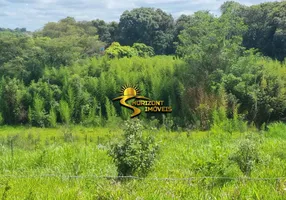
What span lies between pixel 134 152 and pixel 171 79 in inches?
458

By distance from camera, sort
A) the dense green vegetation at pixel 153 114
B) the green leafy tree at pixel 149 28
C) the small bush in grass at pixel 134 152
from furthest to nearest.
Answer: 1. the green leafy tree at pixel 149 28
2. the dense green vegetation at pixel 153 114
3. the small bush in grass at pixel 134 152

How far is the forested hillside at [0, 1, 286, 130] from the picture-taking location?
48.3 feet

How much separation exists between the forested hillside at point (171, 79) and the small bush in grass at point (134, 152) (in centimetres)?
840

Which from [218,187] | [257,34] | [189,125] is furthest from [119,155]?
[257,34]

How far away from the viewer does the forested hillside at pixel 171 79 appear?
580 inches

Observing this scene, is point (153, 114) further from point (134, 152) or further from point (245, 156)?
point (134, 152)

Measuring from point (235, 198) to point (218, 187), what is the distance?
27.0 inches

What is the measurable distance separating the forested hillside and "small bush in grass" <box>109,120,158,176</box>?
8.40 m

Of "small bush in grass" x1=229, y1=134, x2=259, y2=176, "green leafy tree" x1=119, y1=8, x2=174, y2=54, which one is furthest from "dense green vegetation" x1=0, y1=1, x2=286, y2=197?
"green leafy tree" x1=119, y1=8, x2=174, y2=54

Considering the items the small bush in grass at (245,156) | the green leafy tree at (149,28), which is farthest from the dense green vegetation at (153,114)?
the green leafy tree at (149,28)

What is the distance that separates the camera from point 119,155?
14.6 feet

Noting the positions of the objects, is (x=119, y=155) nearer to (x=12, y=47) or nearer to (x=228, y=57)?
(x=228, y=57)

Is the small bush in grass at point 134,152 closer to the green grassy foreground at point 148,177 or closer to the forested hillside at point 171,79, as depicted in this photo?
the green grassy foreground at point 148,177

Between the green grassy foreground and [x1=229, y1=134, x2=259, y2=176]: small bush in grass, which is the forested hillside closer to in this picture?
the green grassy foreground
